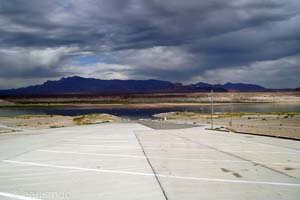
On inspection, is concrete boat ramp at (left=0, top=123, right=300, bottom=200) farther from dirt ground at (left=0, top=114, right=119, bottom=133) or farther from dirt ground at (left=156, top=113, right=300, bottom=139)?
dirt ground at (left=0, top=114, right=119, bottom=133)

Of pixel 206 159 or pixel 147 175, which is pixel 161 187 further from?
pixel 206 159

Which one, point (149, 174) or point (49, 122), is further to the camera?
point (49, 122)

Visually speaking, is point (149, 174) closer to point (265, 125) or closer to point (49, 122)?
point (265, 125)

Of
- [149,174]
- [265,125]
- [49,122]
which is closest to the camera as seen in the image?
[149,174]

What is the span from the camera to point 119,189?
9.44 metres

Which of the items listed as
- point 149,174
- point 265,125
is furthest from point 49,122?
point 149,174

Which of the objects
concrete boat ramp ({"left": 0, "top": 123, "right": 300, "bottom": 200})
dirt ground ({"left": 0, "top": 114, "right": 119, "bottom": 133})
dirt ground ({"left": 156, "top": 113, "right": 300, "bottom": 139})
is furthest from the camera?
dirt ground ({"left": 0, "top": 114, "right": 119, "bottom": 133})

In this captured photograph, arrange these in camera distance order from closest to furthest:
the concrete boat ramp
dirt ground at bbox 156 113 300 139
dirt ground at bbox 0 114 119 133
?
the concrete boat ramp, dirt ground at bbox 156 113 300 139, dirt ground at bbox 0 114 119 133

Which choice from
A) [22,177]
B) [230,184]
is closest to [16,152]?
[22,177]

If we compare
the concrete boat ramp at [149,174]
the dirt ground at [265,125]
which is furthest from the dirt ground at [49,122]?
the concrete boat ramp at [149,174]

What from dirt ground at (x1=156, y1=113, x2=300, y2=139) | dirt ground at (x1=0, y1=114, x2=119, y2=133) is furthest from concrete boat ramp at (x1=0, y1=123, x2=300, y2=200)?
dirt ground at (x1=0, y1=114, x2=119, y2=133)

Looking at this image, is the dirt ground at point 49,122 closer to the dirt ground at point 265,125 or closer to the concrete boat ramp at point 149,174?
the dirt ground at point 265,125

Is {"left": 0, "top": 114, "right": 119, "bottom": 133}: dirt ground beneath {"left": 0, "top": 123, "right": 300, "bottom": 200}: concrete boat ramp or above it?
beneath

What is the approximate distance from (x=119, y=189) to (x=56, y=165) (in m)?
4.64
